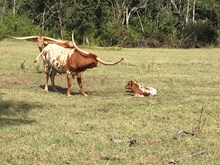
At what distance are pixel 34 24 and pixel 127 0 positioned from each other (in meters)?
9.00

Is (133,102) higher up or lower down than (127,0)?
lower down

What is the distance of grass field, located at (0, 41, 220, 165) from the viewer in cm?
616

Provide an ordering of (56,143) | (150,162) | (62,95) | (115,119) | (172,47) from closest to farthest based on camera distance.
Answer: (150,162) < (56,143) < (115,119) < (62,95) < (172,47)

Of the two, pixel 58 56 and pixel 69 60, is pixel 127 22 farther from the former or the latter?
pixel 69 60

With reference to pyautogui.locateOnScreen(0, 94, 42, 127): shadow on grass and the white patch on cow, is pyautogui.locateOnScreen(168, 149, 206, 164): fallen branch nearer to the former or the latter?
pyautogui.locateOnScreen(0, 94, 42, 127): shadow on grass

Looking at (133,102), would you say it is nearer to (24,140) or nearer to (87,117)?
(87,117)

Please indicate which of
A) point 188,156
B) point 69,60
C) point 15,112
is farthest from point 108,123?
point 69,60

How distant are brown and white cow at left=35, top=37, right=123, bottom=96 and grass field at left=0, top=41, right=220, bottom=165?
57cm

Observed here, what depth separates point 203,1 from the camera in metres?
39.2

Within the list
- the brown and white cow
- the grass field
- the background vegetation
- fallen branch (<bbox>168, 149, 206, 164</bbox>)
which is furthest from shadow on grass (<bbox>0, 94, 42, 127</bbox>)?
the background vegetation

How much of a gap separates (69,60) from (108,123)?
334cm

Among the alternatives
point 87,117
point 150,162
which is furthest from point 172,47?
point 150,162

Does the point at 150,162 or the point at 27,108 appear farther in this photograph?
the point at 27,108

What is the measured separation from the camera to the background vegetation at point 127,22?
119ft
